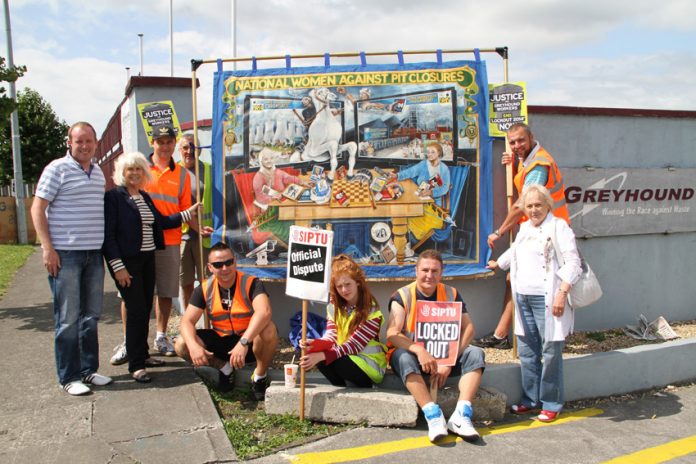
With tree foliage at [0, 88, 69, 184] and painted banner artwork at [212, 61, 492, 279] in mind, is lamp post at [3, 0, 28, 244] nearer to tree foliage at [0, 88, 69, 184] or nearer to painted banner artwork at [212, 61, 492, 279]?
tree foliage at [0, 88, 69, 184]

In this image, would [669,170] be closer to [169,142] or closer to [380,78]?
[380,78]

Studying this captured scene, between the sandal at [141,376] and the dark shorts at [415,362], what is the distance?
1992 millimetres

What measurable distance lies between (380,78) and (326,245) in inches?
83.4

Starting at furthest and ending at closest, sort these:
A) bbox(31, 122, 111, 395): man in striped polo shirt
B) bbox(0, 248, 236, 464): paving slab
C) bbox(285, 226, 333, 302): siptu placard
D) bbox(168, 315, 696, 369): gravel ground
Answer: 1. bbox(168, 315, 696, 369): gravel ground
2. bbox(31, 122, 111, 395): man in striped polo shirt
3. bbox(285, 226, 333, 302): siptu placard
4. bbox(0, 248, 236, 464): paving slab

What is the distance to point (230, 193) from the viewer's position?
570 cm

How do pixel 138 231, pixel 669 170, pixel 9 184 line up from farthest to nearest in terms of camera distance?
pixel 9 184
pixel 669 170
pixel 138 231

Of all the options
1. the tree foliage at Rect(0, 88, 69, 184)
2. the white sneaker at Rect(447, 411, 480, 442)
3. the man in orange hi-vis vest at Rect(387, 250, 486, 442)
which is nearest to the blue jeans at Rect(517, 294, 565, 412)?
the man in orange hi-vis vest at Rect(387, 250, 486, 442)

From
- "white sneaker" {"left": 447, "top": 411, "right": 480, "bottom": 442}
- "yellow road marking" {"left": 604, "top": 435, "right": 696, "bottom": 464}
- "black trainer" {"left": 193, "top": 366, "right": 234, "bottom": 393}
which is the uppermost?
"black trainer" {"left": 193, "top": 366, "right": 234, "bottom": 393}

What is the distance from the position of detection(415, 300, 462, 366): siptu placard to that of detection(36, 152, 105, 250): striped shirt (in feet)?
8.51

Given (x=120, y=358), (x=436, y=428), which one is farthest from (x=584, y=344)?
(x=120, y=358)

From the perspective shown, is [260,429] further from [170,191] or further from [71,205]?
[170,191]

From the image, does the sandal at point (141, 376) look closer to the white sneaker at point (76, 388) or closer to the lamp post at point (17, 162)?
the white sneaker at point (76, 388)

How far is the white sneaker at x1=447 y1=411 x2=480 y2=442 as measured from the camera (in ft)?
13.1

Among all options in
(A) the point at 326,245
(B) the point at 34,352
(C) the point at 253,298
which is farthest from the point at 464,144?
(B) the point at 34,352
